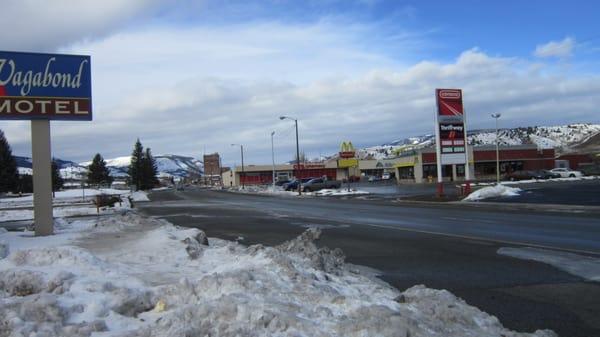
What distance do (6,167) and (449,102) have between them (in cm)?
6952

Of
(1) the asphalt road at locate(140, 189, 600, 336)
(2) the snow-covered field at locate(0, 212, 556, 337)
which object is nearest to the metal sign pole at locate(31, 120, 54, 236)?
(1) the asphalt road at locate(140, 189, 600, 336)

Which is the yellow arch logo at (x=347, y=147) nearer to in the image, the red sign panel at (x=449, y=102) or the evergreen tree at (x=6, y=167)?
the red sign panel at (x=449, y=102)

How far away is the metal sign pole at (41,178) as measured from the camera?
49.6 ft

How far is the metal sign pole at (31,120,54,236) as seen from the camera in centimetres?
1512

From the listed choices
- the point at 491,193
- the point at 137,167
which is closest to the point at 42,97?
the point at 491,193

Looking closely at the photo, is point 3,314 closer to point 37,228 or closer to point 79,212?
point 37,228

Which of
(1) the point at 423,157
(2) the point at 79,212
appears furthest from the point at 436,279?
(1) the point at 423,157

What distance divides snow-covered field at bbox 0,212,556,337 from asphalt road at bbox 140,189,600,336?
4.01ft

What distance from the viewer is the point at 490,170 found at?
94.1m

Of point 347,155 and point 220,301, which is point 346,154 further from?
point 220,301

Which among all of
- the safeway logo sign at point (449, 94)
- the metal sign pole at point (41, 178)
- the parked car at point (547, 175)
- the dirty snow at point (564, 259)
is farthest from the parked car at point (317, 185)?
the dirty snow at point (564, 259)

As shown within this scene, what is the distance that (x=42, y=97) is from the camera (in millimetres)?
15281

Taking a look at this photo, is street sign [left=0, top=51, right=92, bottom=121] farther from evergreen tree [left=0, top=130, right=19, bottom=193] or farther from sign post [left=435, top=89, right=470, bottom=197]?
evergreen tree [left=0, top=130, right=19, bottom=193]

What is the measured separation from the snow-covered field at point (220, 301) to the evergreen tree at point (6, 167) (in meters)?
82.7
